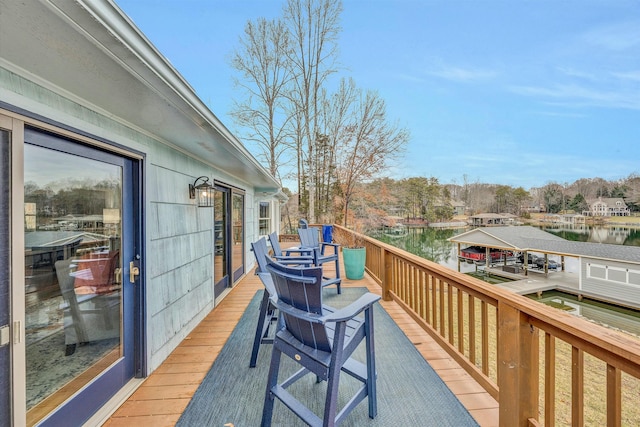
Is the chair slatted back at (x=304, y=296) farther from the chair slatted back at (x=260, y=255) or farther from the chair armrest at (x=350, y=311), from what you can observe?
the chair slatted back at (x=260, y=255)

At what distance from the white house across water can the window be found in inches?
205

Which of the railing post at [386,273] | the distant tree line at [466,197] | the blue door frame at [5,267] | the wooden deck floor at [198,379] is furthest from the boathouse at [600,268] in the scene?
the blue door frame at [5,267]

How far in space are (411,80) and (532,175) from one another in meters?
26.2

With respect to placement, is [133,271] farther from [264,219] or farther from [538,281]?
[538,281]

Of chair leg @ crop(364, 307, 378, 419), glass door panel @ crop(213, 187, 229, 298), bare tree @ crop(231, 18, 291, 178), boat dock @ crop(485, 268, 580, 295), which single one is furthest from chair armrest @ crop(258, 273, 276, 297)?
boat dock @ crop(485, 268, 580, 295)

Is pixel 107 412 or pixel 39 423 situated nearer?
pixel 39 423

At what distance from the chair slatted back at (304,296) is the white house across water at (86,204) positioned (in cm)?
123

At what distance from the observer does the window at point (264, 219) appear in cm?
821

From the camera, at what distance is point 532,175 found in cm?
3222

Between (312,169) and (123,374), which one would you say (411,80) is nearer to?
(312,169)

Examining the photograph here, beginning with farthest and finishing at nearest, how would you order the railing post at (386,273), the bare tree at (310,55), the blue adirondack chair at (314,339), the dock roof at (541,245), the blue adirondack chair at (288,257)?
1. the bare tree at (310,55)
2. the dock roof at (541,245)
3. the railing post at (386,273)
4. the blue adirondack chair at (288,257)
5. the blue adirondack chair at (314,339)

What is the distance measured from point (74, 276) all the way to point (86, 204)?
1.58 ft

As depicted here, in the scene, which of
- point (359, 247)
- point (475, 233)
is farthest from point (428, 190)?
point (359, 247)

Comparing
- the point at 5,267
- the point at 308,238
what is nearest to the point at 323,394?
the point at 5,267
